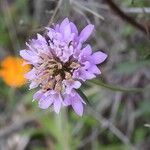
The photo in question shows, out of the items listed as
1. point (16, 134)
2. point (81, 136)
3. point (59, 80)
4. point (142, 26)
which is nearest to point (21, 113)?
point (16, 134)

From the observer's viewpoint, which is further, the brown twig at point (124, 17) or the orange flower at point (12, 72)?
the orange flower at point (12, 72)

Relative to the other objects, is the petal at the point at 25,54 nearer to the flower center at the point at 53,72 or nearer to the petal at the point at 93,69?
the flower center at the point at 53,72

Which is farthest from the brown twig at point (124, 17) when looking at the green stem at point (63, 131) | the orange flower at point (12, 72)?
the orange flower at point (12, 72)

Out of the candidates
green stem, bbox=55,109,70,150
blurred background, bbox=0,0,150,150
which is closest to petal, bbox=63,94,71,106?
blurred background, bbox=0,0,150,150

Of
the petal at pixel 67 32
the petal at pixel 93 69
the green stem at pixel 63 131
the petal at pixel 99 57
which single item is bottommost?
the green stem at pixel 63 131

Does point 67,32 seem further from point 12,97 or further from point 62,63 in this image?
point 12,97

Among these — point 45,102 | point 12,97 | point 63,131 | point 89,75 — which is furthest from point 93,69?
point 12,97

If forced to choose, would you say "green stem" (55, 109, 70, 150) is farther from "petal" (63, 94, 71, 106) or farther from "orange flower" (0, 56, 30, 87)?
"petal" (63, 94, 71, 106)

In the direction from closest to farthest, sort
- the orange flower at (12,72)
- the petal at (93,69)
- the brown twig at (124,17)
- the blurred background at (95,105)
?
1. the petal at (93,69)
2. the brown twig at (124,17)
3. the blurred background at (95,105)
4. the orange flower at (12,72)

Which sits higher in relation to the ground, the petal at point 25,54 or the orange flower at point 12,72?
the petal at point 25,54
